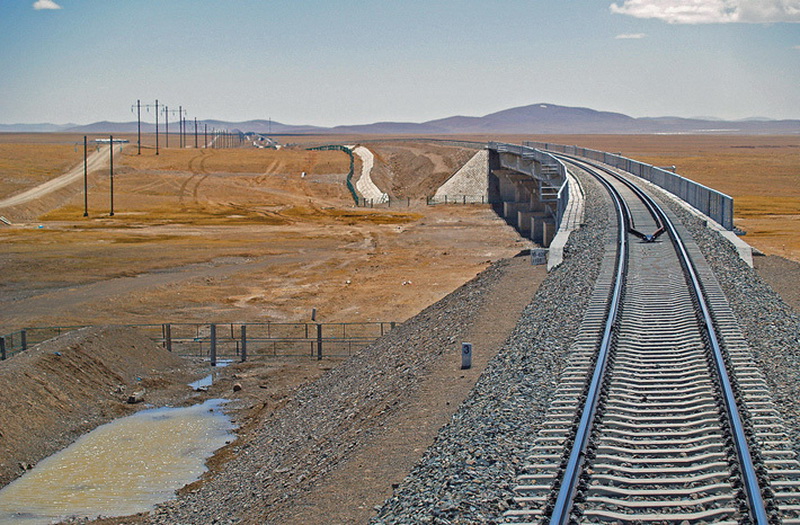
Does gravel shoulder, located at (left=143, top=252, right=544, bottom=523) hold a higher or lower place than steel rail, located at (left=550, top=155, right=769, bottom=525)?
lower

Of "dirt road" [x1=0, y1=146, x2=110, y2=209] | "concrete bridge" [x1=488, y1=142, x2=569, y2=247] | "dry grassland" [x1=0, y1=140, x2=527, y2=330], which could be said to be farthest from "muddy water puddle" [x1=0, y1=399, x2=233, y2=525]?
"dirt road" [x1=0, y1=146, x2=110, y2=209]

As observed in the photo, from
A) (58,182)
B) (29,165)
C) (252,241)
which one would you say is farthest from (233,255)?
(29,165)

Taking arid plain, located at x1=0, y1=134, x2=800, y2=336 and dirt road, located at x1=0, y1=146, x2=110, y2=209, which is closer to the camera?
arid plain, located at x1=0, y1=134, x2=800, y2=336

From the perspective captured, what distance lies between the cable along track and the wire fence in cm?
1286

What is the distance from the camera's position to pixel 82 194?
9106cm

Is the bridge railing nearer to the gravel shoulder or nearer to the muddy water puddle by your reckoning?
the gravel shoulder

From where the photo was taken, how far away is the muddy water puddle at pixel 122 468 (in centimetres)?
1806

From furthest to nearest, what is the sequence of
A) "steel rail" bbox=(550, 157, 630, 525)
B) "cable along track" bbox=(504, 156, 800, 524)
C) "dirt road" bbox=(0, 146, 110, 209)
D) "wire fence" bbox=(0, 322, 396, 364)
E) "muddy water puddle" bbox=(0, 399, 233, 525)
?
"dirt road" bbox=(0, 146, 110, 209)
"wire fence" bbox=(0, 322, 396, 364)
"muddy water puddle" bbox=(0, 399, 233, 525)
"cable along track" bbox=(504, 156, 800, 524)
"steel rail" bbox=(550, 157, 630, 525)

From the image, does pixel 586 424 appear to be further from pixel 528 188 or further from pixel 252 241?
pixel 528 188

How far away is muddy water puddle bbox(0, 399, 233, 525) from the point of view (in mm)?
18062

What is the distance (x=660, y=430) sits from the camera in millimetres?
11836

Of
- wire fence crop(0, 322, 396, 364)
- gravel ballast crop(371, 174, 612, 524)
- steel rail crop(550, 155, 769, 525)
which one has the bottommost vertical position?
wire fence crop(0, 322, 396, 364)

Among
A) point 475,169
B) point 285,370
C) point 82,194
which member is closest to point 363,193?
point 475,169

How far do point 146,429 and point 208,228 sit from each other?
46697 millimetres
